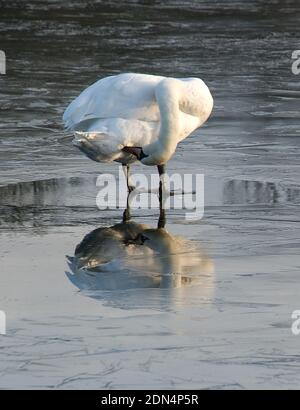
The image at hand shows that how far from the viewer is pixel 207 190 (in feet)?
38.3

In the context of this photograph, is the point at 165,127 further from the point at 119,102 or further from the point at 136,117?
the point at 119,102

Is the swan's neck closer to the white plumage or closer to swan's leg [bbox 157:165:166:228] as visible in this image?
the white plumage

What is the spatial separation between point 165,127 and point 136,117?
38 centimetres

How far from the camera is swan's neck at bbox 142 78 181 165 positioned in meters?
11.0

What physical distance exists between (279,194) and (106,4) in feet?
47.0

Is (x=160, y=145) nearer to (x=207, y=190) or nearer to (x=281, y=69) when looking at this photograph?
(x=207, y=190)

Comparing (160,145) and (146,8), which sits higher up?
(146,8)

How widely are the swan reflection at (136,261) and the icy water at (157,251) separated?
0.02 meters

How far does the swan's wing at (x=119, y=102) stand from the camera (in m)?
11.2

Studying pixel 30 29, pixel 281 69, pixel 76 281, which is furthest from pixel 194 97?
pixel 30 29

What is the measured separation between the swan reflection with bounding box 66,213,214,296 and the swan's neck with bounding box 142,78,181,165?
0.88 m

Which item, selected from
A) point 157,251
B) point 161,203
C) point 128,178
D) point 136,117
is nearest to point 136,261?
point 157,251

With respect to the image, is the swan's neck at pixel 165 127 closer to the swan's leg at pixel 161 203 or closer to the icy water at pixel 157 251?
the swan's leg at pixel 161 203

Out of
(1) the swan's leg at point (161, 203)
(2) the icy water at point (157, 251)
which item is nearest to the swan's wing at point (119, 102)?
(1) the swan's leg at point (161, 203)
